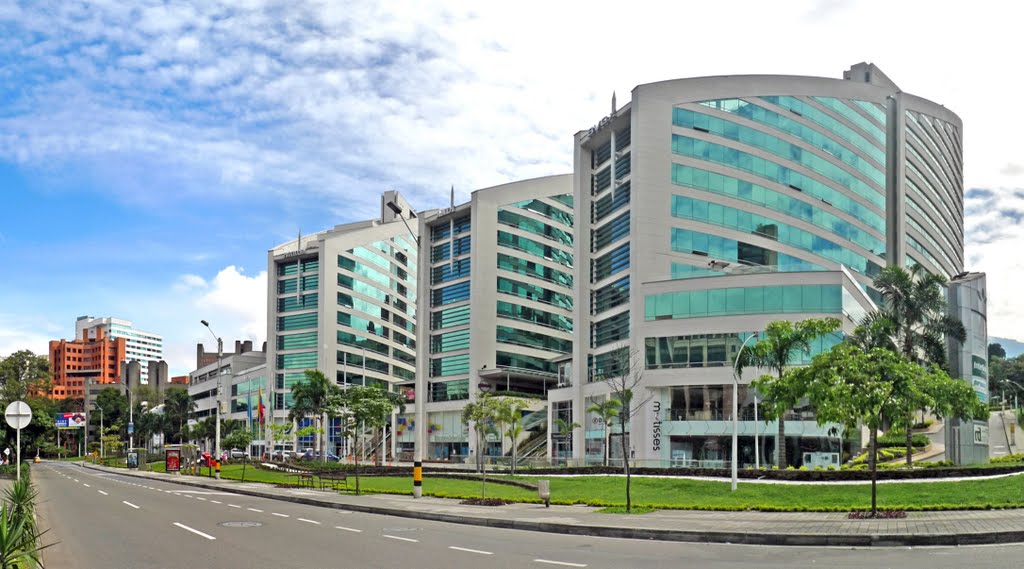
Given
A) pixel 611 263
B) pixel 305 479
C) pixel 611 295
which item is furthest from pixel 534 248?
pixel 305 479

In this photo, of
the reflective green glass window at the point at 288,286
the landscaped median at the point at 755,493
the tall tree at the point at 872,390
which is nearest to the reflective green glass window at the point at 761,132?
the landscaped median at the point at 755,493

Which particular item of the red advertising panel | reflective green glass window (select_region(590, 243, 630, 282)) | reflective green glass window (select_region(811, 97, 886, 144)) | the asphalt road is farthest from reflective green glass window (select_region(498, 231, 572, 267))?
the asphalt road

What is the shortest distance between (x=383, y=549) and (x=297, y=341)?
10891cm

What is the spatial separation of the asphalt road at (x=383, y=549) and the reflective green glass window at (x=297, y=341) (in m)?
96.1

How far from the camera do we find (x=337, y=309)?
399 ft

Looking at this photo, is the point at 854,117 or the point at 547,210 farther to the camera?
the point at 547,210

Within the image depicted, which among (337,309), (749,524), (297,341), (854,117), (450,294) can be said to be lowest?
(749,524)

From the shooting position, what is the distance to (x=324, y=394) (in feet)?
269

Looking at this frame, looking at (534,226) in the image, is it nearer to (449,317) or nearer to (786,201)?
(449,317)

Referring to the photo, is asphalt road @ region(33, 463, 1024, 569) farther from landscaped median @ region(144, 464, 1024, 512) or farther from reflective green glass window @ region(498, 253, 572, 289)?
reflective green glass window @ region(498, 253, 572, 289)

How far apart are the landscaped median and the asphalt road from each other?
7416mm

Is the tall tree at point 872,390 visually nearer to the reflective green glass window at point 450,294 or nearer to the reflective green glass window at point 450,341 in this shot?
the reflective green glass window at point 450,341

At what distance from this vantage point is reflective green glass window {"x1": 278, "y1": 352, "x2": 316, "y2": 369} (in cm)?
12138

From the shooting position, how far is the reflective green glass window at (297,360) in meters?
121
